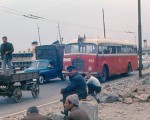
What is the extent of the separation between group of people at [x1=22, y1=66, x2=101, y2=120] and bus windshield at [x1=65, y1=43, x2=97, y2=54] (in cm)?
1110

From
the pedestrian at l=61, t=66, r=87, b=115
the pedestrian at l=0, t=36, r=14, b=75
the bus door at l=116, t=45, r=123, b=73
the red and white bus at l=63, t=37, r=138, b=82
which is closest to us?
the pedestrian at l=61, t=66, r=87, b=115

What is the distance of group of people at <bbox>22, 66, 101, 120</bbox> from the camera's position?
733cm

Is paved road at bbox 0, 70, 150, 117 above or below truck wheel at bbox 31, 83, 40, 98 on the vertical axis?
below

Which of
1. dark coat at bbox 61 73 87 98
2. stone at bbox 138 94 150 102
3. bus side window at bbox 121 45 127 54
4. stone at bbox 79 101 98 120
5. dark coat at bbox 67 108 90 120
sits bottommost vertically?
stone at bbox 138 94 150 102

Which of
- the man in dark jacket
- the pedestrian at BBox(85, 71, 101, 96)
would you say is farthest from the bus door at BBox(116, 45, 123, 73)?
the man in dark jacket

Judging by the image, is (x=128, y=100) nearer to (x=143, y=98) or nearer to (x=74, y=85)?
(x=143, y=98)

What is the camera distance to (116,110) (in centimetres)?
1404

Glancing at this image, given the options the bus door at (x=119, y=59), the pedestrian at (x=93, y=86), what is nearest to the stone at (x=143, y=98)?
the pedestrian at (x=93, y=86)

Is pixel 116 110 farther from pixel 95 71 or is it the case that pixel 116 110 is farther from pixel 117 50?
pixel 117 50

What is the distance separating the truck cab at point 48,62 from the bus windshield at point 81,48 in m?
1.98

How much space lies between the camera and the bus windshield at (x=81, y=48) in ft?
84.4

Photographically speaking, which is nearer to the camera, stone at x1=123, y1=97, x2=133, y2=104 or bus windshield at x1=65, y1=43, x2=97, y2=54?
stone at x1=123, y1=97, x2=133, y2=104

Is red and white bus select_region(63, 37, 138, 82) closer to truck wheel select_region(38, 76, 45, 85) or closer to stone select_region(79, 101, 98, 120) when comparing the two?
truck wheel select_region(38, 76, 45, 85)

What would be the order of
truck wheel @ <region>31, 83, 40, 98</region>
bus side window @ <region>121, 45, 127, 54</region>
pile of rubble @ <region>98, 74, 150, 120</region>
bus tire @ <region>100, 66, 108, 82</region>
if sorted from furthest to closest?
bus side window @ <region>121, 45, 127, 54</region> < bus tire @ <region>100, 66, 108, 82</region> < truck wheel @ <region>31, 83, 40, 98</region> < pile of rubble @ <region>98, 74, 150, 120</region>
